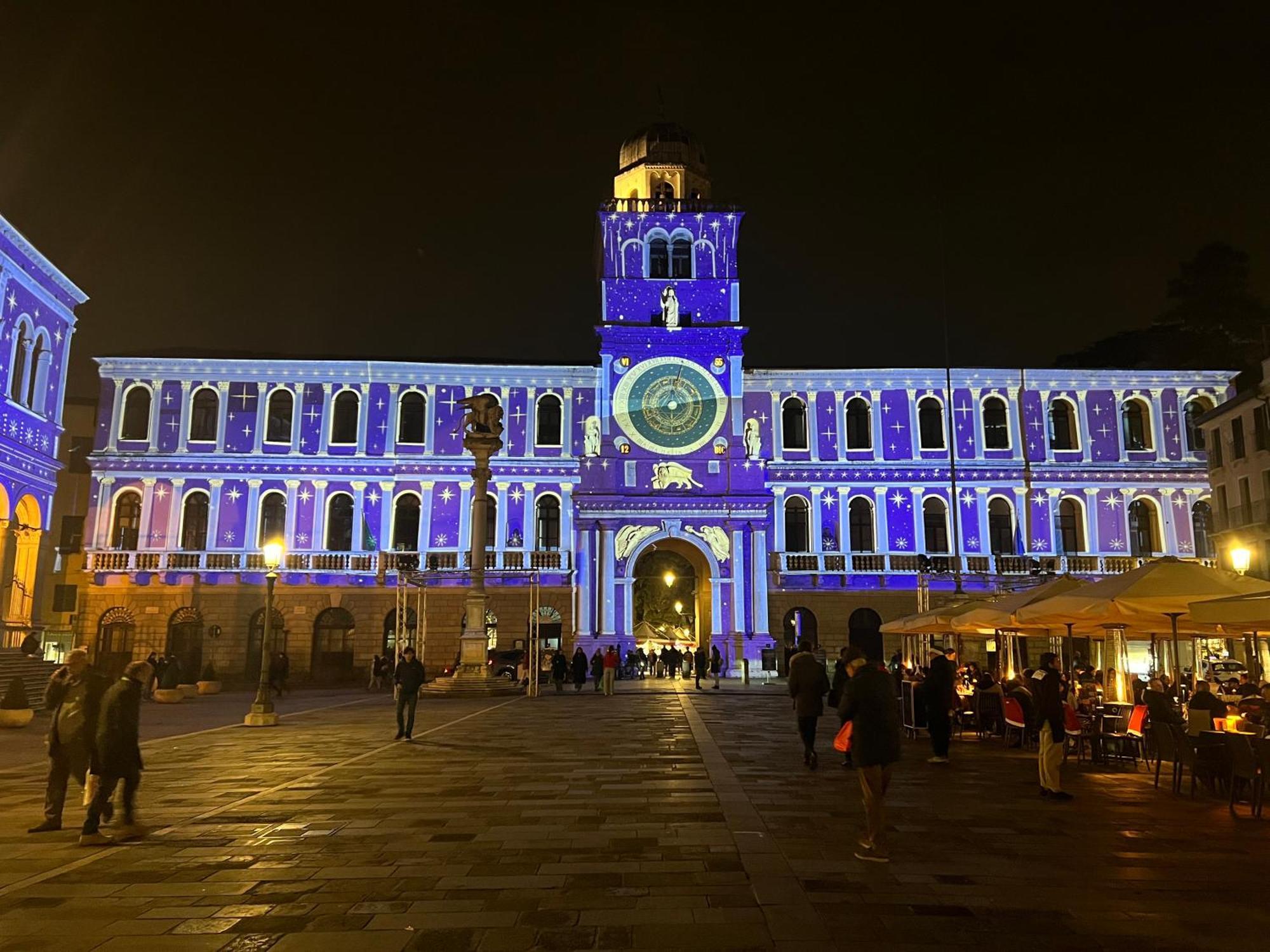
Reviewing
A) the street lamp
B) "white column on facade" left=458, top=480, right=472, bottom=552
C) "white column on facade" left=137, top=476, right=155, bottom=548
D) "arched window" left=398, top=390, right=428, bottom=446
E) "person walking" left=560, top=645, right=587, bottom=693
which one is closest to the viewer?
the street lamp

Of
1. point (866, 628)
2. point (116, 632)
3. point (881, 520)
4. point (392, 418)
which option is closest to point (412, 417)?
point (392, 418)

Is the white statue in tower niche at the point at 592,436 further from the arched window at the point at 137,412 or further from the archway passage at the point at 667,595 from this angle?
the arched window at the point at 137,412

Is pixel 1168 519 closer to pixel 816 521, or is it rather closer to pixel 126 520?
pixel 816 521

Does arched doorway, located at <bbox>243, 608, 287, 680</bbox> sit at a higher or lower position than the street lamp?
lower

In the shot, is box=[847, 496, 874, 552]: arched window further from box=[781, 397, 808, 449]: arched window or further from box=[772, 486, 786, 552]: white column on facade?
box=[781, 397, 808, 449]: arched window

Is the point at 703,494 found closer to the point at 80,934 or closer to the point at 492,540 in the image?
the point at 492,540

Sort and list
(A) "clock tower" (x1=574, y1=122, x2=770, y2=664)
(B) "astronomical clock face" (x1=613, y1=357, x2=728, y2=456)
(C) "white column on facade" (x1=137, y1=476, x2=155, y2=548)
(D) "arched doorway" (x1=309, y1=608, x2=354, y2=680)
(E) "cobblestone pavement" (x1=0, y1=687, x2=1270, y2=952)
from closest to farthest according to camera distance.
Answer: (E) "cobblestone pavement" (x1=0, y1=687, x2=1270, y2=952) < (A) "clock tower" (x1=574, y1=122, x2=770, y2=664) < (D) "arched doorway" (x1=309, y1=608, x2=354, y2=680) < (C) "white column on facade" (x1=137, y1=476, x2=155, y2=548) < (B) "astronomical clock face" (x1=613, y1=357, x2=728, y2=456)

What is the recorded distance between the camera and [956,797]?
1106 cm

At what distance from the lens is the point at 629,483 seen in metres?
41.5

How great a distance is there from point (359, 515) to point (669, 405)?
15.0m

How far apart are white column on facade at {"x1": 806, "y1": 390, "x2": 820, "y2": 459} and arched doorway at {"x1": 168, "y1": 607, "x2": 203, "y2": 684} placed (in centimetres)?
2834

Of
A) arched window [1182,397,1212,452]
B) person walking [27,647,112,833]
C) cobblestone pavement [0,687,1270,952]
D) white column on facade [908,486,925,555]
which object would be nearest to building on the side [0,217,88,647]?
cobblestone pavement [0,687,1270,952]

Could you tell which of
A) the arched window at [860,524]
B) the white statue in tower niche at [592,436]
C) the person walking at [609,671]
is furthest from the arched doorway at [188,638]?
the arched window at [860,524]

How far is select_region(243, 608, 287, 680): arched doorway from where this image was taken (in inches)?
1571
